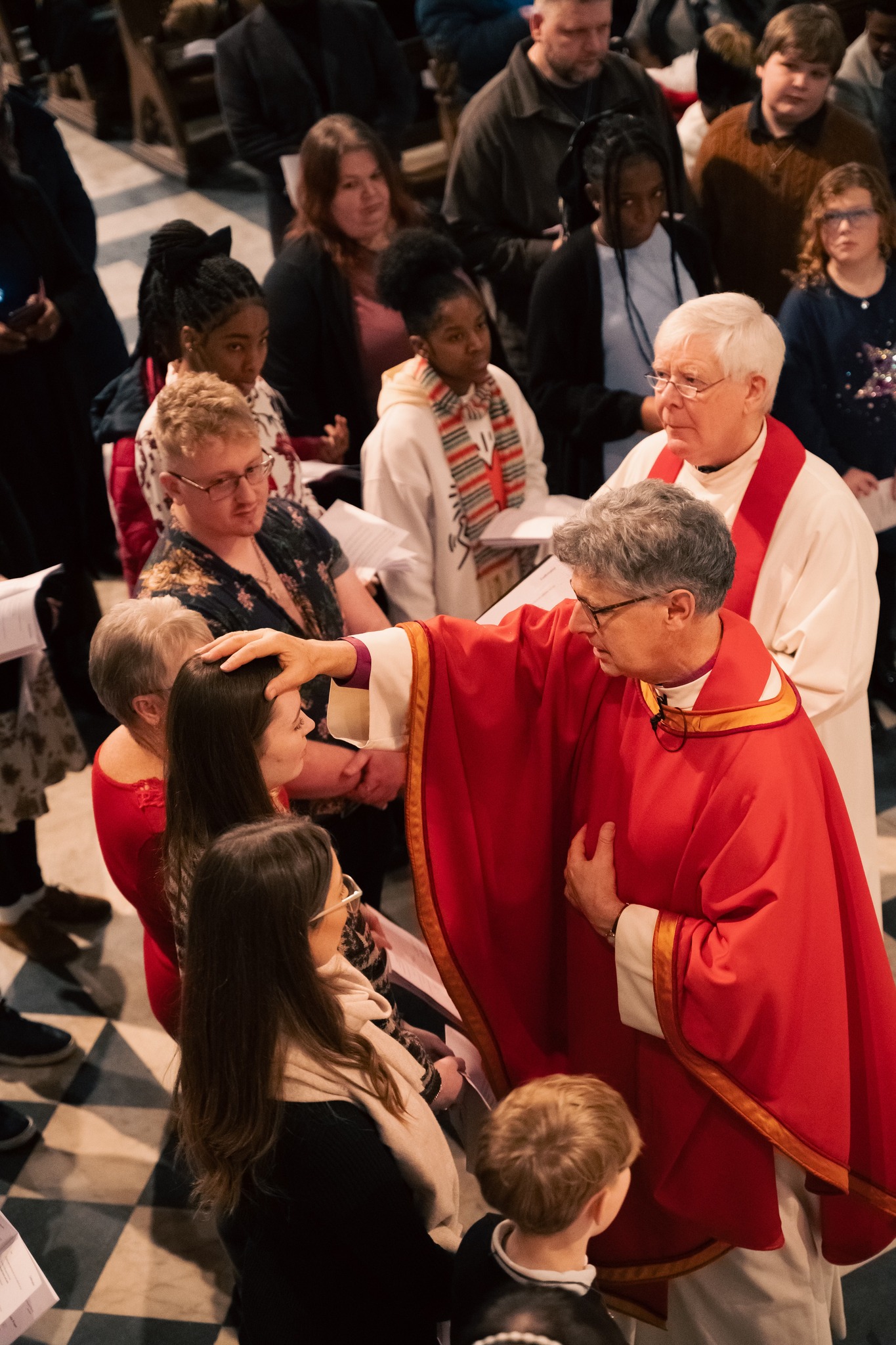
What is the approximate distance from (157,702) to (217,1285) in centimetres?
145

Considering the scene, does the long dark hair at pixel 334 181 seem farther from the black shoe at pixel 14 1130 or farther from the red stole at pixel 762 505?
the black shoe at pixel 14 1130

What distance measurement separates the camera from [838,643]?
2.55 meters

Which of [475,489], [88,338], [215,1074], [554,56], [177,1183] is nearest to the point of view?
[215,1074]

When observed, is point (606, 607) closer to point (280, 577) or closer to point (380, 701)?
point (380, 701)

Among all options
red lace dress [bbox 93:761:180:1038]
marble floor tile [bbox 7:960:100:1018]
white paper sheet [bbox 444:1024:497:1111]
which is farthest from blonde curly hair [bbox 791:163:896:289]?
marble floor tile [bbox 7:960:100:1018]

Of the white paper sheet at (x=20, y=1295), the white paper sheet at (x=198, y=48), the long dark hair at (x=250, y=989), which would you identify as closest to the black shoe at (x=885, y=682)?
the long dark hair at (x=250, y=989)

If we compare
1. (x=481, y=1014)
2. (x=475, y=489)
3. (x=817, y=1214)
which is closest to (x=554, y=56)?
(x=475, y=489)

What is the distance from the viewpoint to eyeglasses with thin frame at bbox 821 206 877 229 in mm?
3537

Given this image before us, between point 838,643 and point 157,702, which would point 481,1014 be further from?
point 838,643

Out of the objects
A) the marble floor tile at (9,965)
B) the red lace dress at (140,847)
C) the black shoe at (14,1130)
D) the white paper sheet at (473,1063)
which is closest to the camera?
the red lace dress at (140,847)

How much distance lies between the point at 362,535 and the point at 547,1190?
71.4 inches

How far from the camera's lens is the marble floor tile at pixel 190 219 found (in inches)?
289

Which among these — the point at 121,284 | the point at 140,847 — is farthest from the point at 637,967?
the point at 121,284

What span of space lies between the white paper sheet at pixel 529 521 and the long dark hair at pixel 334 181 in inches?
39.9
